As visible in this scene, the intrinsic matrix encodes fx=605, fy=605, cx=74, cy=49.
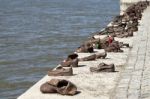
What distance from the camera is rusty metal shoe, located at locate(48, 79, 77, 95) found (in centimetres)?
1072

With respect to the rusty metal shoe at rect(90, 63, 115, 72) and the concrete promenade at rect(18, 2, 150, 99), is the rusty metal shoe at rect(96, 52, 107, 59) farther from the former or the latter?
the rusty metal shoe at rect(90, 63, 115, 72)

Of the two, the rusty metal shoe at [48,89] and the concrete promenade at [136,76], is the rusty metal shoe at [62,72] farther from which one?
the rusty metal shoe at [48,89]

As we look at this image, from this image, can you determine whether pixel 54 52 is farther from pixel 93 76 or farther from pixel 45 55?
pixel 93 76

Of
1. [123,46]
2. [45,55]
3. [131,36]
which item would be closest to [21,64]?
[45,55]

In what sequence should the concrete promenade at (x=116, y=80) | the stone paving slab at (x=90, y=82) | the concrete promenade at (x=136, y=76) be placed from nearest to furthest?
the concrete promenade at (x=136, y=76)
the concrete promenade at (x=116, y=80)
the stone paving slab at (x=90, y=82)

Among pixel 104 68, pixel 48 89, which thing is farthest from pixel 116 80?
pixel 48 89

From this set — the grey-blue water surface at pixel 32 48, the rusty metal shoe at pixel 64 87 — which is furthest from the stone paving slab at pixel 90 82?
the grey-blue water surface at pixel 32 48

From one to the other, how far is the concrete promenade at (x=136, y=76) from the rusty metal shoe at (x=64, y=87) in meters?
0.80

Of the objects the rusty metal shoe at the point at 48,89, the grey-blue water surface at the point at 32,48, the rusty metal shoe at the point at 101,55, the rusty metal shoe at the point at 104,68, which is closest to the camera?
the rusty metal shoe at the point at 48,89

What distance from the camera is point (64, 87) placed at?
35.4 ft

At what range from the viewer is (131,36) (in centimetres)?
1981

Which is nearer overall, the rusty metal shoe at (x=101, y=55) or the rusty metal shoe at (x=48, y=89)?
the rusty metal shoe at (x=48, y=89)

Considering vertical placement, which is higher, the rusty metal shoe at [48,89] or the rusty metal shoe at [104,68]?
the rusty metal shoe at [104,68]

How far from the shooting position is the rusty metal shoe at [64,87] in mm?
10719
